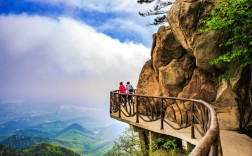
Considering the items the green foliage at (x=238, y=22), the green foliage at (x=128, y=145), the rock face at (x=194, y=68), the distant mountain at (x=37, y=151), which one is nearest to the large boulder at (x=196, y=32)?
the rock face at (x=194, y=68)

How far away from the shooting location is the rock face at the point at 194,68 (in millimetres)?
11445

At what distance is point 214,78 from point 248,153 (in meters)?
5.39

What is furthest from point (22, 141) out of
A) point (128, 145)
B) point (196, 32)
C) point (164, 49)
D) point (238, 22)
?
point (238, 22)

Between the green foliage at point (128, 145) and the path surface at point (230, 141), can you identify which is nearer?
the path surface at point (230, 141)

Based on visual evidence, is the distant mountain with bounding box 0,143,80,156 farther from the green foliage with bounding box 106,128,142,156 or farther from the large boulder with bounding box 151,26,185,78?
the large boulder with bounding box 151,26,185,78

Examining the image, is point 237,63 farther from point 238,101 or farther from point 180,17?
point 180,17

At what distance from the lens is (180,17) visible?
12680mm

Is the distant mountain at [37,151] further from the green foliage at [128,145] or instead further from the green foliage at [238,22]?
the green foliage at [238,22]

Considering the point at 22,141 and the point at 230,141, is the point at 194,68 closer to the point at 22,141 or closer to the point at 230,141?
the point at 230,141

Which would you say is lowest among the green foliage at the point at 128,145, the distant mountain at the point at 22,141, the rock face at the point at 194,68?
the distant mountain at the point at 22,141

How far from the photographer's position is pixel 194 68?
556 inches

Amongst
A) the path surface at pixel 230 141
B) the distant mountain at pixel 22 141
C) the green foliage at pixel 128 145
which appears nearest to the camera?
the path surface at pixel 230 141

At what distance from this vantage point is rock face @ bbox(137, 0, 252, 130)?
11.4 m

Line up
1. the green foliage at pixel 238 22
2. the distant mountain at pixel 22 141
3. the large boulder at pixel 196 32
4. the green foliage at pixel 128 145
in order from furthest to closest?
the distant mountain at pixel 22 141
the green foliage at pixel 128 145
the large boulder at pixel 196 32
the green foliage at pixel 238 22
